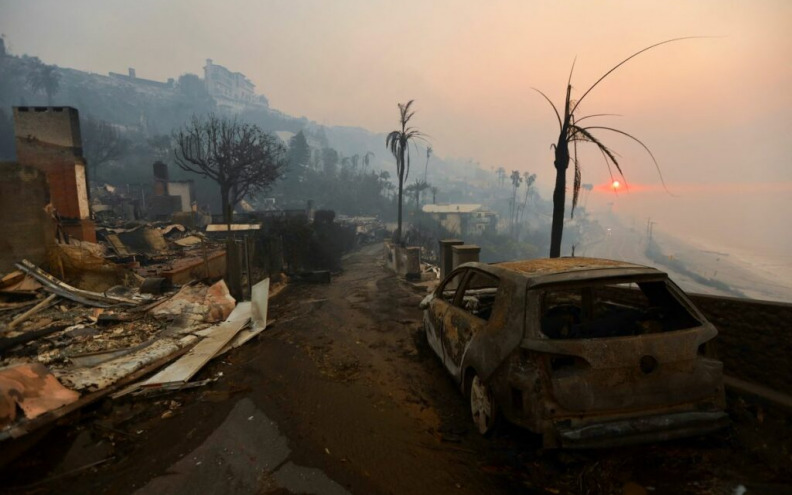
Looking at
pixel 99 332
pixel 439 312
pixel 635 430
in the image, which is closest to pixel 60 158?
pixel 99 332

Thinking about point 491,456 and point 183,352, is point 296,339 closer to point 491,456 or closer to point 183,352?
point 183,352

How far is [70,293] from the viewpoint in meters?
8.51

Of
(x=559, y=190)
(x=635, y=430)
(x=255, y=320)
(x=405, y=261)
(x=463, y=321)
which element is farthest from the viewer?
(x=405, y=261)

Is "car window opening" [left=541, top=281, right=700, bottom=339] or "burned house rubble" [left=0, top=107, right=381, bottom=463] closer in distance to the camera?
"car window opening" [left=541, top=281, right=700, bottom=339]

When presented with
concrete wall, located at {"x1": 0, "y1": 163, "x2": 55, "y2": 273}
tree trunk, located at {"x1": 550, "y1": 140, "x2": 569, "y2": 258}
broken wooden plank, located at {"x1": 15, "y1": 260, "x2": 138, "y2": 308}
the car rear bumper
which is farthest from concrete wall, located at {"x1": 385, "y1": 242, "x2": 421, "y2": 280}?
the car rear bumper

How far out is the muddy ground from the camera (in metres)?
2.79

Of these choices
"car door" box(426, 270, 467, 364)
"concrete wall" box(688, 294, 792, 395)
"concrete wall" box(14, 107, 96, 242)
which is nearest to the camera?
"concrete wall" box(688, 294, 792, 395)

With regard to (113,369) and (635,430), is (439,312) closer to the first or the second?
(635,430)

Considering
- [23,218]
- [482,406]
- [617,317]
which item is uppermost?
[23,218]

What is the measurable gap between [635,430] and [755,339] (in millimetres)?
2285

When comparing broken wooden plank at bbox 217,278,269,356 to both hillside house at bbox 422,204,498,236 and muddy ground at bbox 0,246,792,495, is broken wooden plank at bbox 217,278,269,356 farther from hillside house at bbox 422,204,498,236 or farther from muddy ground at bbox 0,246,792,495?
hillside house at bbox 422,204,498,236

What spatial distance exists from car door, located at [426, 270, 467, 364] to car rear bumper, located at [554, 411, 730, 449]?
1.97 m

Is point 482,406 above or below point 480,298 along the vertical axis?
below

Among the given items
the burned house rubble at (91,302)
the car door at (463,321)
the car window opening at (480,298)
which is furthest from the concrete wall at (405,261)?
the car door at (463,321)
